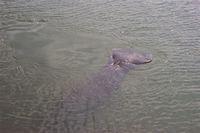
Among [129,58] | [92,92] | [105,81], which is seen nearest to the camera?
[92,92]

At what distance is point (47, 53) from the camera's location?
7.94 meters

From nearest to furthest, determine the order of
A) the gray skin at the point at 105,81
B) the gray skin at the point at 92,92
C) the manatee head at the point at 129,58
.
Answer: the gray skin at the point at 92,92 < the gray skin at the point at 105,81 < the manatee head at the point at 129,58

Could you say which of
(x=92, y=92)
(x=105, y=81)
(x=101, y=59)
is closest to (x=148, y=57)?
(x=101, y=59)

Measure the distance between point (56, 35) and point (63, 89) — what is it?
227cm

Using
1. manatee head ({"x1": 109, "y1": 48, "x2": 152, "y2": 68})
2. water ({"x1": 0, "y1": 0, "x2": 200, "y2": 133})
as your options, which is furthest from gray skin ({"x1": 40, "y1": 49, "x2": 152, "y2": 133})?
water ({"x1": 0, "y1": 0, "x2": 200, "y2": 133})

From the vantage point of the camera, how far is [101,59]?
7.86 m

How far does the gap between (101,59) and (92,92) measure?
1.34 meters

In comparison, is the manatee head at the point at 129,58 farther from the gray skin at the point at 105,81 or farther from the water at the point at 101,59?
the water at the point at 101,59

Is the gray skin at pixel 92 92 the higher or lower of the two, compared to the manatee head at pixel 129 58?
lower

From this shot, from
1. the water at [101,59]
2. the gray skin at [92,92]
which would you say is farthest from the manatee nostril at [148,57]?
the water at [101,59]

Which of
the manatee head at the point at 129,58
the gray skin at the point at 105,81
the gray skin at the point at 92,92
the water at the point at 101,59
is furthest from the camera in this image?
the manatee head at the point at 129,58

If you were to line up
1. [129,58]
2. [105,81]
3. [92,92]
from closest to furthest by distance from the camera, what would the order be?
[92,92] < [105,81] < [129,58]

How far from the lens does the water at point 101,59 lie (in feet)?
19.9

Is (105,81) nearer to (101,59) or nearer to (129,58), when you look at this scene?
(101,59)
